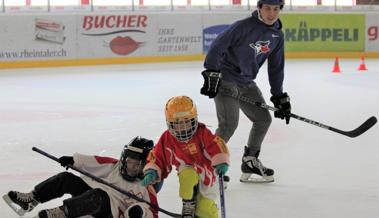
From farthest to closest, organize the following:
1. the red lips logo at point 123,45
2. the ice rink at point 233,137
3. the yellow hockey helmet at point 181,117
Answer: the red lips logo at point 123,45, the ice rink at point 233,137, the yellow hockey helmet at point 181,117

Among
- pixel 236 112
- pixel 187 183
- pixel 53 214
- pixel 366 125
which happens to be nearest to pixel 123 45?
pixel 236 112

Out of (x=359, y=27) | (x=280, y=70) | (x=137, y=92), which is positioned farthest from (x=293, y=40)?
(x=280, y=70)

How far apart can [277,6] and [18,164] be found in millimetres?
1739

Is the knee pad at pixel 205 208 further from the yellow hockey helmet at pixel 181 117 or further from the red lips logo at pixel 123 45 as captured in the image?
the red lips logo at pixel 123 45

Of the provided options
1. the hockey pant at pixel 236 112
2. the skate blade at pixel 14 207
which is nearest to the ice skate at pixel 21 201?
the skate blade at pixel 14 207

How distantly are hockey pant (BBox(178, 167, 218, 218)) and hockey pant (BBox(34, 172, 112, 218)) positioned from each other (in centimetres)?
34

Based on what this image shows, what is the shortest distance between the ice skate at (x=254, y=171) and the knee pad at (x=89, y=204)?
1.10 metres

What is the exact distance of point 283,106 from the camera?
350cm

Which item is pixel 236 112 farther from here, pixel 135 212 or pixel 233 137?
pixel 233 137

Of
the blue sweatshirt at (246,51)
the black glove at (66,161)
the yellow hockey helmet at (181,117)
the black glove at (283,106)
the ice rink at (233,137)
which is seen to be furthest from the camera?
the black glove at (283,106)

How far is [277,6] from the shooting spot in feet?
10.7

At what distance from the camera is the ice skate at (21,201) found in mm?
2762

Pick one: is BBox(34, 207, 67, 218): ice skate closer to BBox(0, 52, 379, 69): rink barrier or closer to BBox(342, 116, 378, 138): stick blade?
BBox(342, 116, 378, 138): stick blade

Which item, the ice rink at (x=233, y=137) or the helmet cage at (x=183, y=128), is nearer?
the helmet cage at (x=183, y=128)
